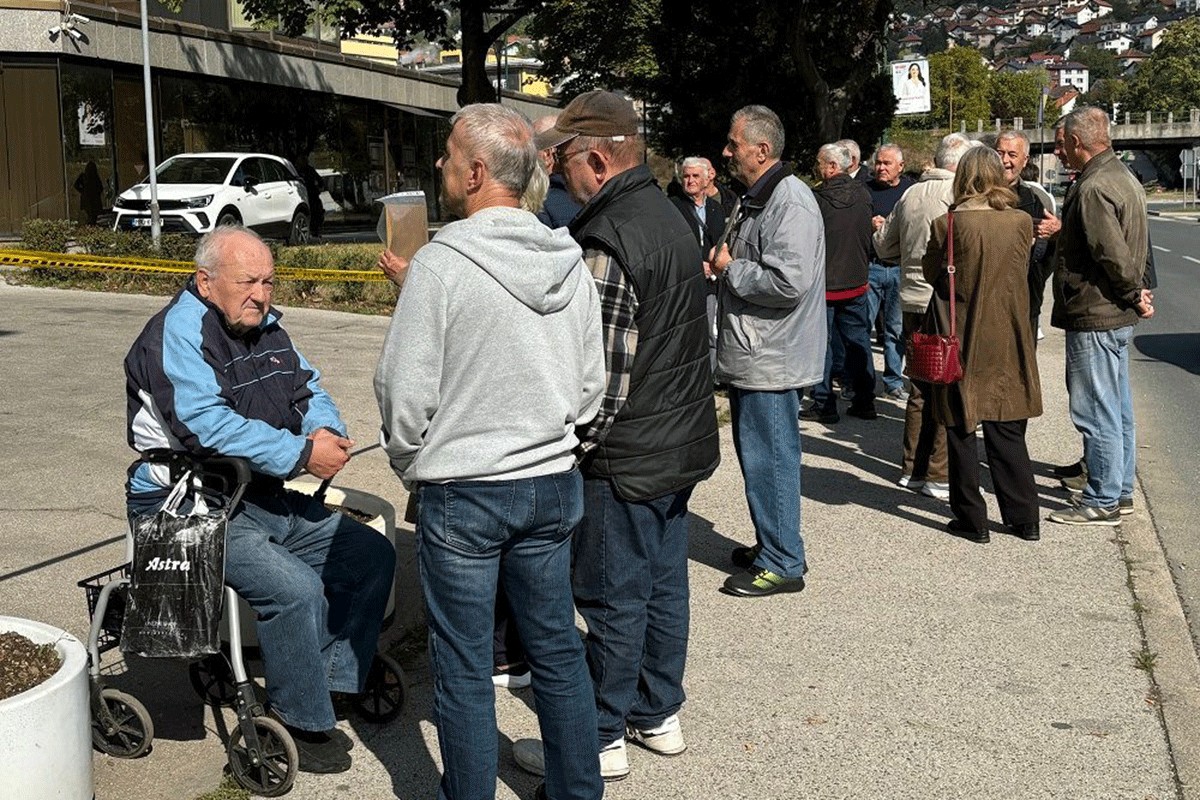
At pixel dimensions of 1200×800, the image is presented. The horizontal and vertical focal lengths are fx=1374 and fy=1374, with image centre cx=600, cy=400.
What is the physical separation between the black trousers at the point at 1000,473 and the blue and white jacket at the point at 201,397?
11.4 ft

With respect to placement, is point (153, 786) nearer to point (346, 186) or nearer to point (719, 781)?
point (719, 781)

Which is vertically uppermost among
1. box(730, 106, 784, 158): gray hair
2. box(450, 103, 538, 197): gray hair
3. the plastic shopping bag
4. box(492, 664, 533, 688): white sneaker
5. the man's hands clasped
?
box(730, 106, 784, 158): gray hair

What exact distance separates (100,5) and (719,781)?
89.9 ft

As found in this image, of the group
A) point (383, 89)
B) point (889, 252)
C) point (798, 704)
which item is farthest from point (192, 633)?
point (383, 89)

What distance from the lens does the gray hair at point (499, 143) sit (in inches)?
130

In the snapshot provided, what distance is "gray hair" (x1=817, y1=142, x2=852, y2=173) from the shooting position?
9648 mm

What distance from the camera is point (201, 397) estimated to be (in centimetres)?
400

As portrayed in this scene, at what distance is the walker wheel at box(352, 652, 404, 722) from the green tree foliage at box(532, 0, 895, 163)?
928 inches

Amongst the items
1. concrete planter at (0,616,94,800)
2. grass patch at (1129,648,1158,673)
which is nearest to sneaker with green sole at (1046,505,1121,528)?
grass patch at (1129,648,1158,673)

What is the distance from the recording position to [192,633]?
383cm

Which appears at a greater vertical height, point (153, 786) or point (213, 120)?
point (213, 120)

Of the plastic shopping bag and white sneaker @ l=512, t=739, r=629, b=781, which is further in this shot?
white sneaker @ l=512, t=739, r=629, b=781

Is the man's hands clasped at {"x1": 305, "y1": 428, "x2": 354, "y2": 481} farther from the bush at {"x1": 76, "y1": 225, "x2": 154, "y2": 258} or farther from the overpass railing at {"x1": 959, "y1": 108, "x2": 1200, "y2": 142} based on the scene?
the overpass railing at {"x1": 959, "y1": 108, "x2": 1200, "y2": 142}

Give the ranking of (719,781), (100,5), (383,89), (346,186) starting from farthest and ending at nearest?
(383,89)
(346,186)
(100,5)
(719,781)
